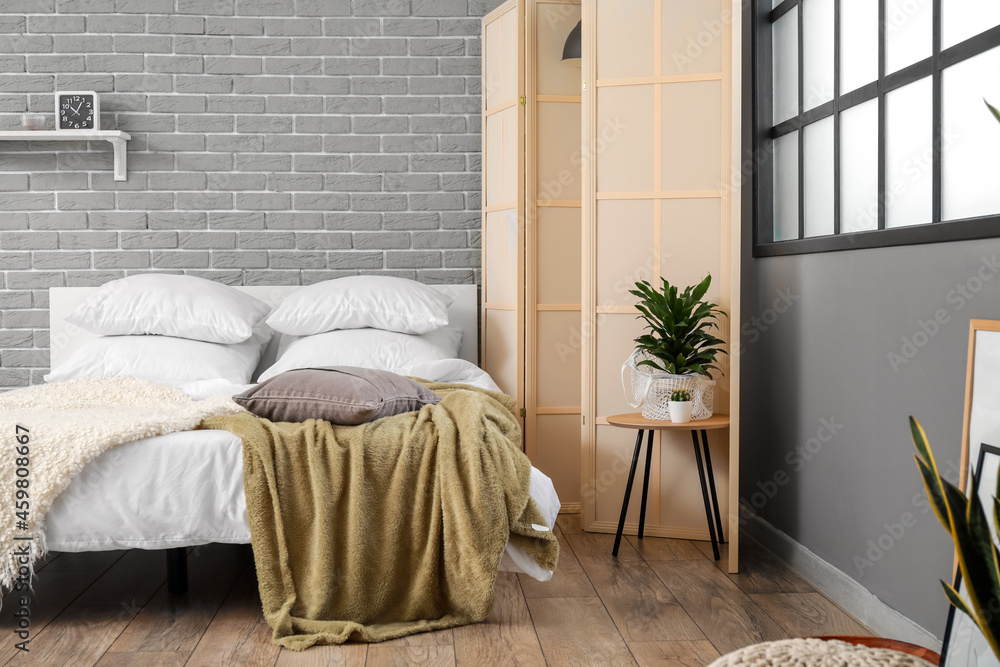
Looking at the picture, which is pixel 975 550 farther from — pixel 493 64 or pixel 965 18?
pixel 493 64

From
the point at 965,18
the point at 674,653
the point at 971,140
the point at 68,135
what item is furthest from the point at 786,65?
the point at 68,135

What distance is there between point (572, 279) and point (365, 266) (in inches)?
40.4

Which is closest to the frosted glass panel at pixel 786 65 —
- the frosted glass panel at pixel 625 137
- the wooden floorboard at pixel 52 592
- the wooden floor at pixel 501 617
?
the frosted glass panel at pixel 625 137

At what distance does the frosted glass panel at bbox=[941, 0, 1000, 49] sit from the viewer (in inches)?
67.1

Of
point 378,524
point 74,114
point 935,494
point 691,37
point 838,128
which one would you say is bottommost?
point 378,524

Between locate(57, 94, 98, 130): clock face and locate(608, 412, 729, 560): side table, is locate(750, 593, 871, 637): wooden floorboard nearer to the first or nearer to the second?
locate(608, 412, 729, 560): side table

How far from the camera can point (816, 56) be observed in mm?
2484

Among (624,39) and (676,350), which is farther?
(624,39)

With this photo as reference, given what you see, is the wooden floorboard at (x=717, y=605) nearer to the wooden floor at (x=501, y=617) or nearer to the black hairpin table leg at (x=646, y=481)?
the wooden floor at (x=501, y=617)

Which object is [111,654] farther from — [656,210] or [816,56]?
[816,56]

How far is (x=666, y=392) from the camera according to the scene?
2738 mm

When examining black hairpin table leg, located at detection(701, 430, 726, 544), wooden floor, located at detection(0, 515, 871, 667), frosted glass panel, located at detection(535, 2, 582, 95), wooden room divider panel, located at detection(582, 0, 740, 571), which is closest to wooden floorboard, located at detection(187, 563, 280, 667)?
wooden floor, located at detection(0, 515, 871, 667)

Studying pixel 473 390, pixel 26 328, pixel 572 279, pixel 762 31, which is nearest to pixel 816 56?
pixel 762 31

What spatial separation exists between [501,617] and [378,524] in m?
0.43
